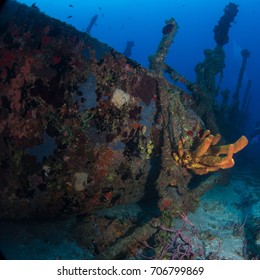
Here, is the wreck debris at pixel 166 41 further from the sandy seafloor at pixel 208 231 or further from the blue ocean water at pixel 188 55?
the blue ocean water at pixel 188 55

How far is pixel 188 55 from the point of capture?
144m

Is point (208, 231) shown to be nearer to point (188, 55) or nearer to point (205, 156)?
point (205, 156)

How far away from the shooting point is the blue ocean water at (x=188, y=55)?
13.8 feet

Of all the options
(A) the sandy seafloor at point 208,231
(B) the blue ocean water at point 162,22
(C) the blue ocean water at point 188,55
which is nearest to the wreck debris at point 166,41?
(A) the sandy seafloor at point 208,231

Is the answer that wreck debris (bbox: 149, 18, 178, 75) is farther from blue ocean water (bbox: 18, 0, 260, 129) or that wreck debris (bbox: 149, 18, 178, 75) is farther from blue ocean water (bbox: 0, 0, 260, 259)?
blue ocean water (bbox: 18, 0, 260, 129)

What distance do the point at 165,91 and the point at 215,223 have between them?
298 centimetres

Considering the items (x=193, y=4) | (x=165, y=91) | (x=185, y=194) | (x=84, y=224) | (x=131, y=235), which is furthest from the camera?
(x=193, y=4)

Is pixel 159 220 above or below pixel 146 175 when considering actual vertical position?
below

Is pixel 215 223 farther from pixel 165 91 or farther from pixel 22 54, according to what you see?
pixel 22 54

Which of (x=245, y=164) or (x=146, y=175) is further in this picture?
(x=245, y=164)

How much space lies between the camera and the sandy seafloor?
3.99 metres

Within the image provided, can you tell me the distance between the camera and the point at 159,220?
4.81 meters
